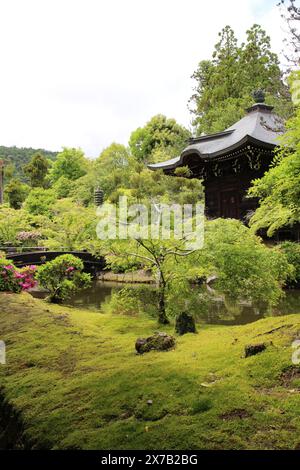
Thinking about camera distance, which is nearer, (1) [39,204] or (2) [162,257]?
(2) [162,257]

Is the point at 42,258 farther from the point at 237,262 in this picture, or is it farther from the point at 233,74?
the point at 233,74

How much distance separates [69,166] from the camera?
43.1 m

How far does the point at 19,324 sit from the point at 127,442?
4.28 meters

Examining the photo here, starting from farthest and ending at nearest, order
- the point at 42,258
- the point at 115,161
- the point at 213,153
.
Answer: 1. the point at 115,161
2. the point at 42,258
3. the point at 213,153

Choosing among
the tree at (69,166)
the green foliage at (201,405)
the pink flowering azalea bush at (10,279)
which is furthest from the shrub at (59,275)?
the tree at (69,166)

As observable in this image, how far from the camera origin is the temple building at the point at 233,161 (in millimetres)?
16438

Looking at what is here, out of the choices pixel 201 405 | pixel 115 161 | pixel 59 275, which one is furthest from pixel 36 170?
pixel 201 405

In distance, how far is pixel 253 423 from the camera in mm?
2893

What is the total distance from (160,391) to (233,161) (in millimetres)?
15441

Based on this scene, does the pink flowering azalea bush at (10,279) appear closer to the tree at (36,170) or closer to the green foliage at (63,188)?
the green foliage at (63,188)

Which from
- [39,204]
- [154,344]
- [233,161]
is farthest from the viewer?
[39,204]

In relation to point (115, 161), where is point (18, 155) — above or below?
above
